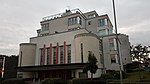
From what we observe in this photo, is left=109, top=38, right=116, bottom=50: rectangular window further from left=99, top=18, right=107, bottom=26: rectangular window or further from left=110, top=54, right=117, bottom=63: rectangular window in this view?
left=99, top=18, right=107, bottom=26: rectangular window

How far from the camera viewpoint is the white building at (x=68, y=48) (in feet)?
134

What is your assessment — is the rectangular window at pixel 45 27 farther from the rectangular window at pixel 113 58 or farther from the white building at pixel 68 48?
the rectangular window at pixel 113 58

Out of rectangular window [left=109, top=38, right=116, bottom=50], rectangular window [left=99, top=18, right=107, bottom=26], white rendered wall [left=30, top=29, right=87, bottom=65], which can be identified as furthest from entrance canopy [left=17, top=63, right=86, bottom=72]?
rectangular window [left=99, top=18, right=107, bottom=26]

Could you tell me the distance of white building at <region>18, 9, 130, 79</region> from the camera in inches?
1608

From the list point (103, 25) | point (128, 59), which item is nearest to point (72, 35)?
point (103, 25)

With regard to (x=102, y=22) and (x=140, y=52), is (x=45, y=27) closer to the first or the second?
(x=102, y=22)

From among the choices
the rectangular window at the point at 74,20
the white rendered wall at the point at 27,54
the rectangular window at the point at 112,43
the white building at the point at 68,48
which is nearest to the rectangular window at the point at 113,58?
the white building at the point at 68,48

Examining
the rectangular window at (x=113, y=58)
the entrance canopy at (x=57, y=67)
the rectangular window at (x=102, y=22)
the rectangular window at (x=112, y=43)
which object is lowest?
the entrance canopy at (x=57, y=67)

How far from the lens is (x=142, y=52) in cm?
5856

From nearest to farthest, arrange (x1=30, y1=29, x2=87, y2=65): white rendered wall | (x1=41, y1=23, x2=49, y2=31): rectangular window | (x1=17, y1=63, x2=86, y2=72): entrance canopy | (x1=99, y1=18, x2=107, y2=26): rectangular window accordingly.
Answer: (x1=17, y1=63, x2=86, y2=72): entrance canopy, (x1=30, y1=29, x2=87, y2=65): white rendered wall, (x1=99, y1=18, x2=107, y2=26): rectangular window, (x1=41, y1=23, x2=49, y2=31): rectangular window

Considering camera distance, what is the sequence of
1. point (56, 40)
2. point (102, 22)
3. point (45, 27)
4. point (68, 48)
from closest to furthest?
point (68, 48) < point (56, 40) < point (102, 22) < point (45, 27)

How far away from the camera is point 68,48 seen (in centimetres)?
4553

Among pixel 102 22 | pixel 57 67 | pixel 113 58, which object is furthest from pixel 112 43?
pixel 57 67

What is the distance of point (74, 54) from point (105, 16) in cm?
2093
